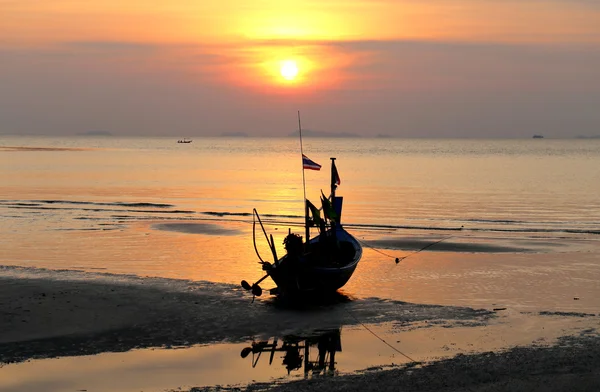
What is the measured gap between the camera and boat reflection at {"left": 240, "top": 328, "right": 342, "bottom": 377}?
56.6 feet

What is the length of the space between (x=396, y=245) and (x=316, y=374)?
21.5 meters

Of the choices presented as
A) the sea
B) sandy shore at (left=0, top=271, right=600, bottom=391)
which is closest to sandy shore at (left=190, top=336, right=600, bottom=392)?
sandy shore at (left=0, top=271, right=600, bottom=391)

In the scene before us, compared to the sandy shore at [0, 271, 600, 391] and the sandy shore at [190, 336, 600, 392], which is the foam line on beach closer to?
the sandy shore at [0, 271, 600, 391]

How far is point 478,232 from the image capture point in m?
43.0

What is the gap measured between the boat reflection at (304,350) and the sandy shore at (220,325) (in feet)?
2.53

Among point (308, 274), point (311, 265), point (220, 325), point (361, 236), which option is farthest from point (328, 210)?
point (361, 236)

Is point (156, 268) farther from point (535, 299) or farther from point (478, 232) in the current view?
point (478, 232)

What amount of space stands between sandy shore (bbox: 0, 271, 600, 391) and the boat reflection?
771 millimetres

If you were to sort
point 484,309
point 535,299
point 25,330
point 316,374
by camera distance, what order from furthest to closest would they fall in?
point 535,299, point 484,309, point 25,330, point 316,374

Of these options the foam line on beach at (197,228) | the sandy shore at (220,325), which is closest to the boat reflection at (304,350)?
the sandy shore at (220,325)

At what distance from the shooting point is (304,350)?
61.4 ft

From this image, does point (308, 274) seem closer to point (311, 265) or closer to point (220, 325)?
point (311, 265)

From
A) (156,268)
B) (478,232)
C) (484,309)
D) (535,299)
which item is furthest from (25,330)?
(478,232)

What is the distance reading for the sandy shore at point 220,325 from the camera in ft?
52.3
